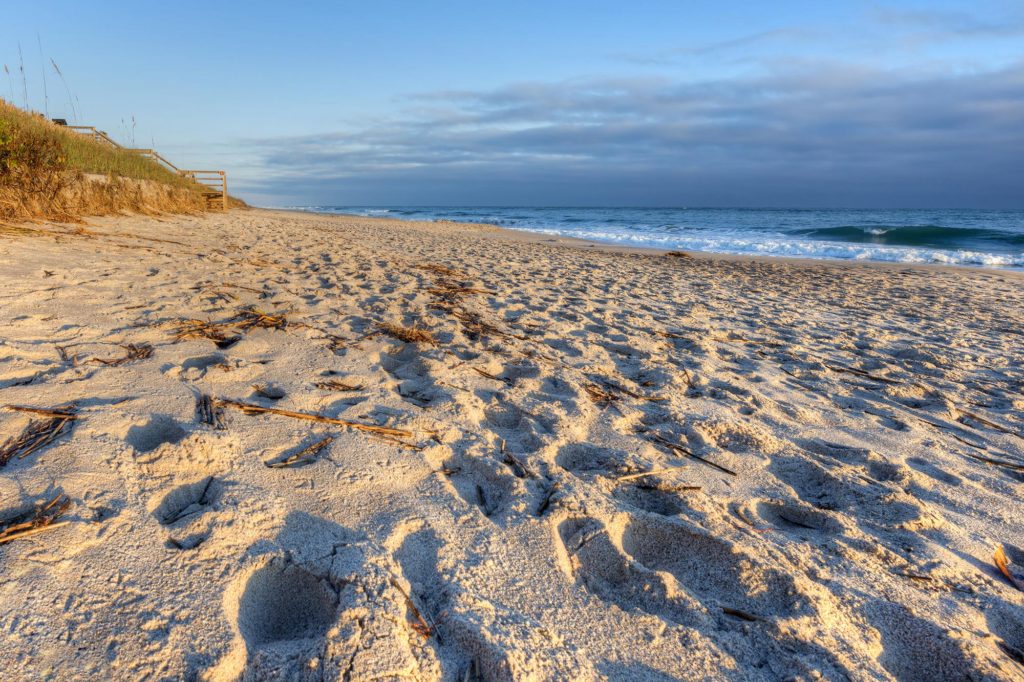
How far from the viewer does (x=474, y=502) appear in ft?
5.87

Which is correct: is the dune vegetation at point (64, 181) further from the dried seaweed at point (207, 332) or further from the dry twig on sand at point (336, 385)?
the dry twig on sand at point (336, 385)

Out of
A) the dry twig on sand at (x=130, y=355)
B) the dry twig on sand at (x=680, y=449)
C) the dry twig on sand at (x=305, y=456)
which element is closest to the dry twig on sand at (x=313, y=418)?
the dry twig on sand at (x=305, y=456)

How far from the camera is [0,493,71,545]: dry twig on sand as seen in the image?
127 centimetres

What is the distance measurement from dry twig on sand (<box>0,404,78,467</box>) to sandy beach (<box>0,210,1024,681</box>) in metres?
0.01

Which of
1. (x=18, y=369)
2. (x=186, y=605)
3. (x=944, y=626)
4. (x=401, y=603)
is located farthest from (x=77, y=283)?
(x=944, y=626)

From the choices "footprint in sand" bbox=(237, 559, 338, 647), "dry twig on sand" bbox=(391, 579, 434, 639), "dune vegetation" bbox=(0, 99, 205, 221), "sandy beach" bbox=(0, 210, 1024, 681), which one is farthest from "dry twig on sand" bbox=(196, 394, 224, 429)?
"dune vegetation" bbox=(0, 99, 205, 221)

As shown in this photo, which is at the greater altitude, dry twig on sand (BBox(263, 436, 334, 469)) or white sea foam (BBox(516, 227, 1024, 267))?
white sea foam (BBox(516, 227, 1024, 267))

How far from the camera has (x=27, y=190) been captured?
643 cm

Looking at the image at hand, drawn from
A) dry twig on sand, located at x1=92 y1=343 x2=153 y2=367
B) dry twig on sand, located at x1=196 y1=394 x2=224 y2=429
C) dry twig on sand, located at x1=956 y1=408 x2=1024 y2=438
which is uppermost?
dry twig on sand, located at x1=92 y1=343 x2=153 y2=367

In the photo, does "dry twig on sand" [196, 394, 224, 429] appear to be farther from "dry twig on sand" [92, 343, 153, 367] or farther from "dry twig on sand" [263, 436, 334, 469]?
"dry twig on sand" [92, 343, 153, 367]

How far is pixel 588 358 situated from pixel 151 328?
2587 mm

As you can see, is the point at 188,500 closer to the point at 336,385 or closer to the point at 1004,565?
the point at 336,385

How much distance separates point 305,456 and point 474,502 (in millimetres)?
637

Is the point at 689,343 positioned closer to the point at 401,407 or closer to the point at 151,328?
the point at 401,407
